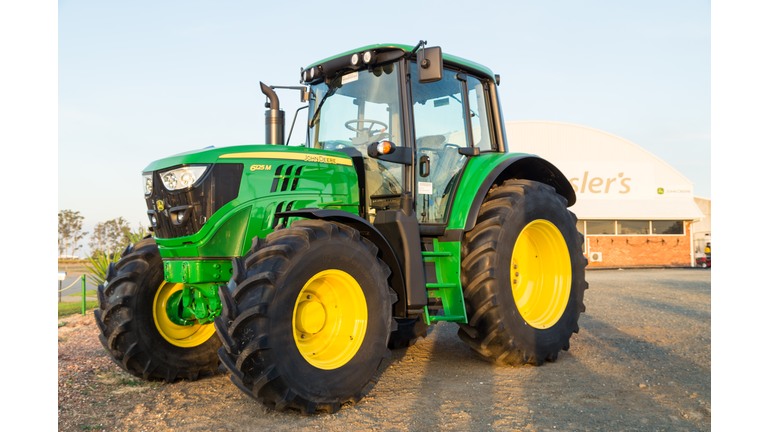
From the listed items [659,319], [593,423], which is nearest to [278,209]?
[593,423]

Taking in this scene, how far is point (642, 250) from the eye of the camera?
83.7 feet

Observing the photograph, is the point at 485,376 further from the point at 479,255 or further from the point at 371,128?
the point at 371,128

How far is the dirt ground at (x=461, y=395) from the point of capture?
10.8ft

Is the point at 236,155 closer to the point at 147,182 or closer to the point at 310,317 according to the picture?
the point at 147,182

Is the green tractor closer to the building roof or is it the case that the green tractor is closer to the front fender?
the front fender

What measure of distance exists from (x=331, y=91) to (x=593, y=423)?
3421 mm

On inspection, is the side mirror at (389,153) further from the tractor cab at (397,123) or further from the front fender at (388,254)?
the front fender at (388,254)

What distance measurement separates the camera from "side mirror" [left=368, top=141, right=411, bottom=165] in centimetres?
434

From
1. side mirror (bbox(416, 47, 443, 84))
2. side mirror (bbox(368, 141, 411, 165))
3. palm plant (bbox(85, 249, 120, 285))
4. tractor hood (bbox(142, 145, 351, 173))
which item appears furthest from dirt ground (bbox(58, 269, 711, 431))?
palm plant (bbox(85, 249, 120, 285))

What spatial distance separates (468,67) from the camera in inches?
205

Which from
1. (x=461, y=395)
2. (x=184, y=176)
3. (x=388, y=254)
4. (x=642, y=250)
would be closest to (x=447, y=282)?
(x=388, y=254)

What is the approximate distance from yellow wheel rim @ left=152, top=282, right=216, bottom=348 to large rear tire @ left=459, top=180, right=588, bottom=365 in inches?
89.7

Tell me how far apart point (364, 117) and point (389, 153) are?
0.63 metres

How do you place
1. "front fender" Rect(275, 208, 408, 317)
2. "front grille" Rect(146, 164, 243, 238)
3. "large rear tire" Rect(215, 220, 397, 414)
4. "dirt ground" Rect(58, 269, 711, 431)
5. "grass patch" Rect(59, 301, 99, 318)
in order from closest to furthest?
"large rear tire" Rect(215, 220, 397, 414), "dirt ground" Rect(58, 269, 711, 431), "front grille" Rect(146, 164, 243, 238), "front fender" Rect(275, 208, 408, 317), "grass patch" Rect(59, 301, 99, 318)
